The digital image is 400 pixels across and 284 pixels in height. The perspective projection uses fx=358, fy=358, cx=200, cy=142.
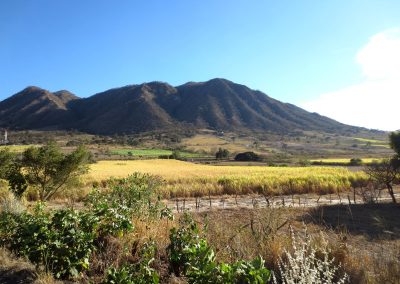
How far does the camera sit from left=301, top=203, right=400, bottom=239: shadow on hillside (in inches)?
551

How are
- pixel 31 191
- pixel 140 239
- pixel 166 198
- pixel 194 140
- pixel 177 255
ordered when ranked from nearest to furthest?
pixel 177 255
pixel 140 239
pixel 31 191
pixel 166 198
pixel 194 140

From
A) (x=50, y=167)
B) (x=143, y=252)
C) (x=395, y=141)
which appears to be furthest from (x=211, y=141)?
(x=143, y=252)

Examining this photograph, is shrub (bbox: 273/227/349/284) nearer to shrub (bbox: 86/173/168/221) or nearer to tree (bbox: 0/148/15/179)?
shrub (bbox: 86/173/168/221)

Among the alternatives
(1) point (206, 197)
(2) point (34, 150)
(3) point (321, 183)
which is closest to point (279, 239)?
(2) point (34, 150)

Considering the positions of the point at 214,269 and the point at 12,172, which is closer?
the point at 214,269

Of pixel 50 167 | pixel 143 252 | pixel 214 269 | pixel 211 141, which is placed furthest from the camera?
pixel 211 141

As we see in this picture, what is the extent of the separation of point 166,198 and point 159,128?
14224 centimetres

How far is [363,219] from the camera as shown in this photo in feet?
55.9

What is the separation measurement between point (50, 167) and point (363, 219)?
Result: 17846 millimetres

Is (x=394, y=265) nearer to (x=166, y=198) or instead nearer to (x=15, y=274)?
(x=15, y=274)

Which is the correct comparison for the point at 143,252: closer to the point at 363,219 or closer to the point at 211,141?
the point at 363,219

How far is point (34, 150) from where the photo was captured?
21.6m

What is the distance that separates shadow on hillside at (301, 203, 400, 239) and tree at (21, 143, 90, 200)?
1422cm

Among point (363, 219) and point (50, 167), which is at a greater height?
point (50, 167)
